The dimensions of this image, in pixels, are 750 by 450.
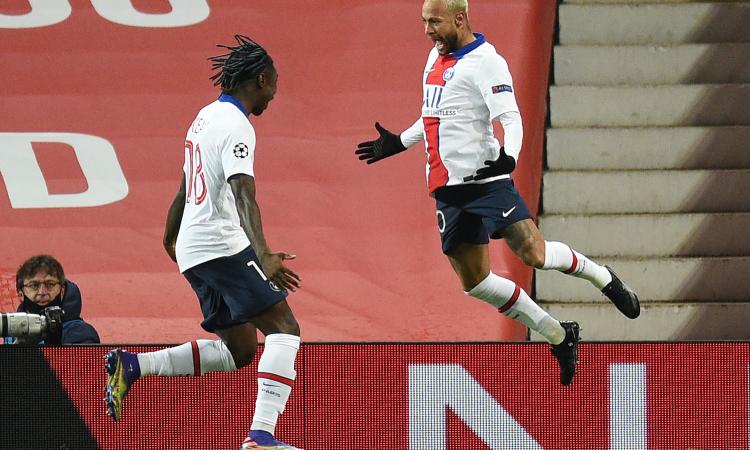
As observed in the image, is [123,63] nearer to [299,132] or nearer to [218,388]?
[299,132]

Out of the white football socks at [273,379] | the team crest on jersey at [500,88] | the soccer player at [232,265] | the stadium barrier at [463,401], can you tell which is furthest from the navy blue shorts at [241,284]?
the team crest on jersey at [500,88]

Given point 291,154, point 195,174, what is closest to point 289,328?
point 195,174

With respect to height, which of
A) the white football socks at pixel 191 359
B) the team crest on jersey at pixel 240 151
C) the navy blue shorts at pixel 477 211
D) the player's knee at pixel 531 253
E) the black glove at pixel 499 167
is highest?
the team crest on jersey at pixel 240 151

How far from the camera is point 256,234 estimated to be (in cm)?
545

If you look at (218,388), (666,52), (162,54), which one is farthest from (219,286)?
(666,52)

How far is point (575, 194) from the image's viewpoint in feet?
31.9

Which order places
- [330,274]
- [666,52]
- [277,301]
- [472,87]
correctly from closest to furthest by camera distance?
1. [277,301]
2. [472,87]
3. [330,274]
4. [666,52]

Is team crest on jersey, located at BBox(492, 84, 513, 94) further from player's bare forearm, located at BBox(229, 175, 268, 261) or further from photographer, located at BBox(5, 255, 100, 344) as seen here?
photographer, located at BBox(5, 255, 100, 344)

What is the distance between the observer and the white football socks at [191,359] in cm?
601

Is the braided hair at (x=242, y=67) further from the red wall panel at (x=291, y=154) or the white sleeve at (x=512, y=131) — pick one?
the red wall panel at (x=291, y=154)

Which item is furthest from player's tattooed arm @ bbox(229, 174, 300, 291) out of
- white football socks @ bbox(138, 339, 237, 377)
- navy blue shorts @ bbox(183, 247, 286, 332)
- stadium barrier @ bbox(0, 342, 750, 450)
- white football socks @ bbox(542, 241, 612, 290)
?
white football socks @ bbox(542, 241, 612, 290)

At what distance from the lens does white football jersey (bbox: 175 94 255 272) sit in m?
Result: 5.69

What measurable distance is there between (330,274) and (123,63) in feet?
6.54

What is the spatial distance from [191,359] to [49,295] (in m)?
1.17
